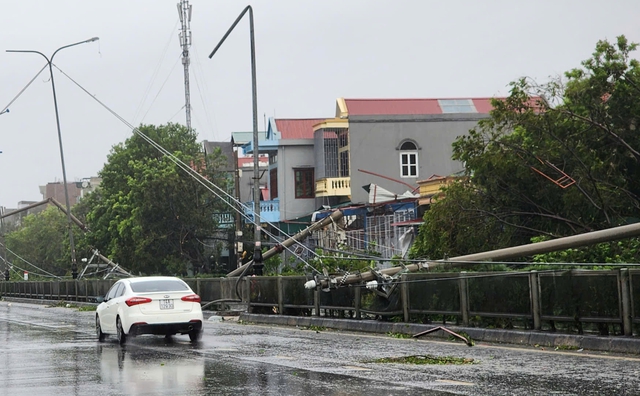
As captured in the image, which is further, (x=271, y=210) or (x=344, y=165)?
(x=271, y=210)

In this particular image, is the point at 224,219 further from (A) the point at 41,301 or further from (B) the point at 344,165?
(A) the point at 41,301


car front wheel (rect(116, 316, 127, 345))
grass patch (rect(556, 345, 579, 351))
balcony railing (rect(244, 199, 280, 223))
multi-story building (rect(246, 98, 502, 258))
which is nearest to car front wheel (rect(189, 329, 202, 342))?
car front wheel (rect(116, 316, 127, 345))

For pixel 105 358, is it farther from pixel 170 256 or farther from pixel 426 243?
pixel 170 256

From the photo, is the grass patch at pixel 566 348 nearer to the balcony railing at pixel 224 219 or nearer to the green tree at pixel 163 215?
the green tree at pixel 163 215

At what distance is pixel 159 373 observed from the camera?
48.9 feet

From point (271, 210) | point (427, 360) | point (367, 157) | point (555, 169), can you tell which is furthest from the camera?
point (271, 210)

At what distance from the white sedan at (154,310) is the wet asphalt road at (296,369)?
0.35m

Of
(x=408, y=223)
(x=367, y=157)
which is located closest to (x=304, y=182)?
→ (x=367, y=157)

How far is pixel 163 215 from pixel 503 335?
4858cm

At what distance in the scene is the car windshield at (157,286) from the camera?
22641mm

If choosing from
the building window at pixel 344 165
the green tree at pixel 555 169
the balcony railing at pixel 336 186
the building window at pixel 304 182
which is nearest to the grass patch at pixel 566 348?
the green tree at pixel 555 169

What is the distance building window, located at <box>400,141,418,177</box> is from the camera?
194 ft

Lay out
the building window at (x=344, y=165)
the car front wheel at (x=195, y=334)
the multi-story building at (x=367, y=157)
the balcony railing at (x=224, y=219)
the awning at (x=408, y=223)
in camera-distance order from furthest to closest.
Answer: the balcony railing at (x=224, y=219) < the building window at (x=344, y=165) < the multi-story building at (x=367, y=157) < the awning at (x=408, y=223) < the car front wheel at (x=195, y=334)

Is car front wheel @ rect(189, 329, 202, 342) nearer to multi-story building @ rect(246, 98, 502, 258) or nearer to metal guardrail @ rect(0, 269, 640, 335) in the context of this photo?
metal guardrail @ rect(0, 269, 640, 335)
